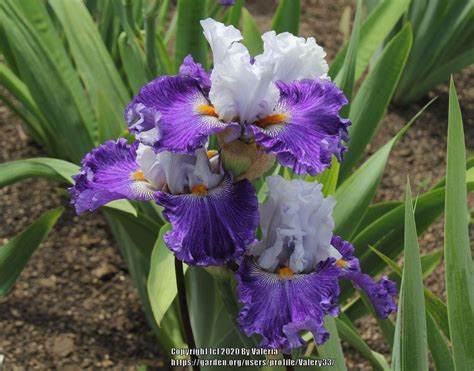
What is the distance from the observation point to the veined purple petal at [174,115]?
0.99m

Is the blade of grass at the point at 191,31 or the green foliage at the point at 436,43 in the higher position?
the blade of grass at the point at 191,31

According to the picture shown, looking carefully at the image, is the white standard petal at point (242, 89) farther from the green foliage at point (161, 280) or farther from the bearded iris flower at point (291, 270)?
the green foliage at point (161, 280)

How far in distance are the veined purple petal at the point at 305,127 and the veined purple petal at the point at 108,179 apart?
19 cm

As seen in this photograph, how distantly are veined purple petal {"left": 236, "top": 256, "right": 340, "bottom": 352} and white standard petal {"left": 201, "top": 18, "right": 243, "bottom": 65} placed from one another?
10.7 inches

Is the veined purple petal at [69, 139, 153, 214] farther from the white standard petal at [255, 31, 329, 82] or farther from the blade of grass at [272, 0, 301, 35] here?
the blade of grass at [272, 0, 301, 35]

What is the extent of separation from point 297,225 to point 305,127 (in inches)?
5.2

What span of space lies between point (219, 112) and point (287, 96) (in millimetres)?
91

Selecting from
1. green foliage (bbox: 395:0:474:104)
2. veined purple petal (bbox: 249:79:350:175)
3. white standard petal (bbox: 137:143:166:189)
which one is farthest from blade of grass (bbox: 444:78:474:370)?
green foliage (bbox: 395:0:474:104)

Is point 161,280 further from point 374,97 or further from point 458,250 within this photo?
point 374,97

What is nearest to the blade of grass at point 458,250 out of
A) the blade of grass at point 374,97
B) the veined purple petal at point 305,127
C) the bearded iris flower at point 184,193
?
the veined purple petal at point 305,127

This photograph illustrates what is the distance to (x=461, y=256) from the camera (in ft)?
3.70

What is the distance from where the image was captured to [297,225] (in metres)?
1.06

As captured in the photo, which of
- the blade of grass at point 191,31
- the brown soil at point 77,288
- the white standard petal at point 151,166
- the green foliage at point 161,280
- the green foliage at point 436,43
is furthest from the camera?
the green foliage at point 436,43

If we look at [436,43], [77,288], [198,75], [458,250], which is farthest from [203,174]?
[436,43]
